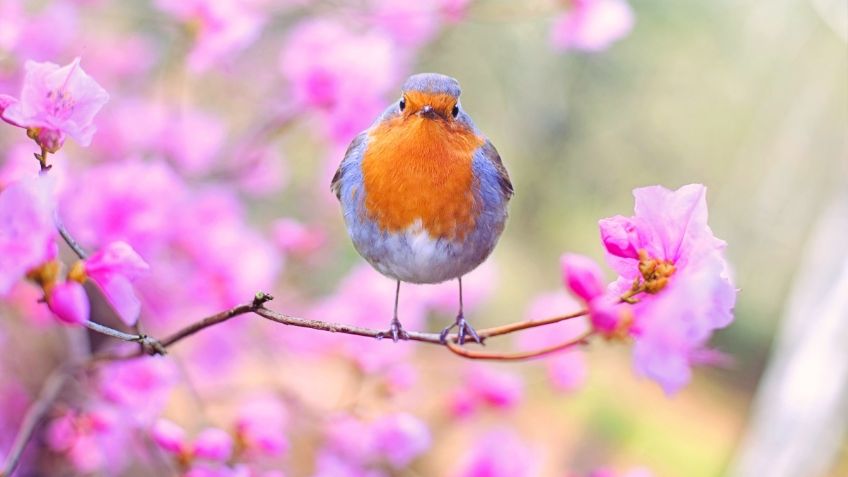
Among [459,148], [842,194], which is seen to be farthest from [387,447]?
[842,194]

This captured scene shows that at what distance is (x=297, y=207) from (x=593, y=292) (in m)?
2.92

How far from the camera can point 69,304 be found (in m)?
0.74

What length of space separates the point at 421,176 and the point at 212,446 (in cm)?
49

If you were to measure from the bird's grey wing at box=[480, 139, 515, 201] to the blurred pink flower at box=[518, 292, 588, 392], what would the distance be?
96 centimetres

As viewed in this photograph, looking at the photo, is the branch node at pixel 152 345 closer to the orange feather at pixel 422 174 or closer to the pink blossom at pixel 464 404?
the orange feather at pixel 422 174

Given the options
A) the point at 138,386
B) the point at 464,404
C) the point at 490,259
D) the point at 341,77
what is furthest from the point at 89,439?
the point at 490,259

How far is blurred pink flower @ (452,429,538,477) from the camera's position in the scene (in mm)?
1540

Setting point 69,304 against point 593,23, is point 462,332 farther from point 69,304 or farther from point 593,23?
point 593,23

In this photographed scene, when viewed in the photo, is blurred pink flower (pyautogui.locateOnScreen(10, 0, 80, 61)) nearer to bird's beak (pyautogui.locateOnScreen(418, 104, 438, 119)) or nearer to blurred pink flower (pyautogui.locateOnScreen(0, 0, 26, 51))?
blurred pink flower (pyautogui.locateOnScreen(0, 0, 26, 51))

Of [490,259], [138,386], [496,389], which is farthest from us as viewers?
[490,259]

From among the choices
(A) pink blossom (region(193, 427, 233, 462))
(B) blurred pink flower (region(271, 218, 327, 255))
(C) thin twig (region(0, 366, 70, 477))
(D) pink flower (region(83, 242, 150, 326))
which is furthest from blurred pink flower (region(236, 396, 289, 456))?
(B) blurred pink flower (region(271, 218, 327, 255))

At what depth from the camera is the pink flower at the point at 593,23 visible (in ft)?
5.25

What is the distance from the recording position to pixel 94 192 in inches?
61.2

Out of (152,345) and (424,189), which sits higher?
(424,189)
